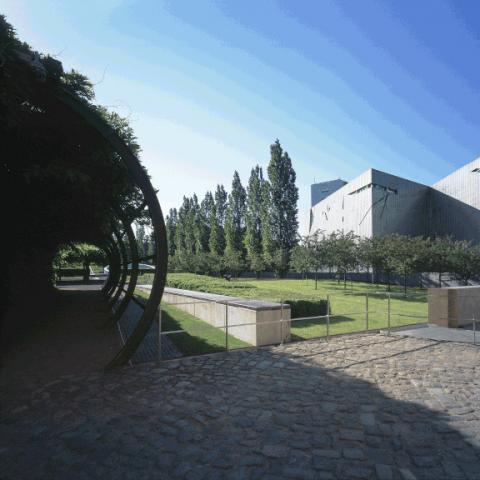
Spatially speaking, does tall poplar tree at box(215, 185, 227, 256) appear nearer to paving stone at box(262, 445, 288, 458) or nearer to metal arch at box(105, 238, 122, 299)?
metal arch at box(105, 238, 122, 299)

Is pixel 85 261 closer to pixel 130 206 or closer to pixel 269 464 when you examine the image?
pixel 130 206

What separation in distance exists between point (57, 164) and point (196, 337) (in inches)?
231

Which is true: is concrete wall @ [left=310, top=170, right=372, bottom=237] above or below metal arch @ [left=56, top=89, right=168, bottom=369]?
above

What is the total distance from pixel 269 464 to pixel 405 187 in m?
44.1

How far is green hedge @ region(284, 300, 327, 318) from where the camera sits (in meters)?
12.1

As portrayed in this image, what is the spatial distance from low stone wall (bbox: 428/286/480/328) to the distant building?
2798cm

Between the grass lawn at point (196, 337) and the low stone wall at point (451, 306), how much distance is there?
282 inches

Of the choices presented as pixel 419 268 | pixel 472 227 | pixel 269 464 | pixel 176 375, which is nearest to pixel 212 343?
pixel 176 375

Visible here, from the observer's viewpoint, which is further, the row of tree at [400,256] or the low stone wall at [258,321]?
the row of tree at [400,256]

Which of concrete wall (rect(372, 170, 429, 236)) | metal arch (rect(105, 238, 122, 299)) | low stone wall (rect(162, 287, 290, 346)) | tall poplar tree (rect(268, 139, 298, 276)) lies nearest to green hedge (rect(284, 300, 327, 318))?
low stone wall (rect(162, 287, 290, 346))

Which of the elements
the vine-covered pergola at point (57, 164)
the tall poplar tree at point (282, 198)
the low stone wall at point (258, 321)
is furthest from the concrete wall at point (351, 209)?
the vine-covered pergola at point (57, 164)

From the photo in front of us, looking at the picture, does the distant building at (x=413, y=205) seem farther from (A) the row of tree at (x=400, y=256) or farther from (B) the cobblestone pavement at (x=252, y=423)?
(B) the cobblestone pavement at (x=252, y=423)

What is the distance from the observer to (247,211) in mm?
57625

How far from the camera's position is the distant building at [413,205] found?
36.8 metres
